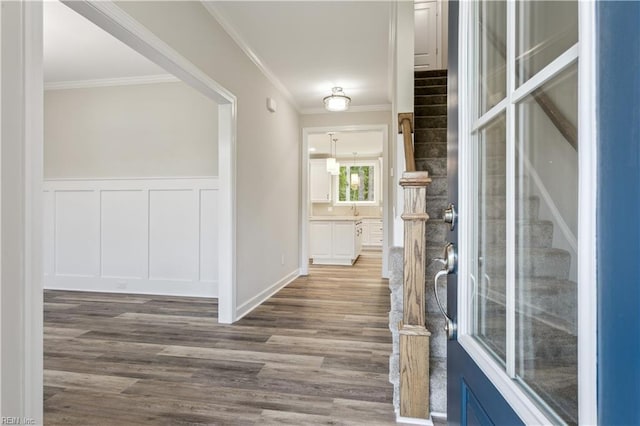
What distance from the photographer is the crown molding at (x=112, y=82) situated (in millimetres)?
4062

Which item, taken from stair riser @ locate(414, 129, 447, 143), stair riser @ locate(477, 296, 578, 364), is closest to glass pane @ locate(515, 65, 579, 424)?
stair riser @ locate(477, 296, 578, 364)

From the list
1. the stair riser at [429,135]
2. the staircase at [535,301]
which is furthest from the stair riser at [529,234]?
the stair riser at [429,135]

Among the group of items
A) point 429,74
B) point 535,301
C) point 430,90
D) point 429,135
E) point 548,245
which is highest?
point 429,74

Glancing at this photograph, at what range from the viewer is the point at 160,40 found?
2.14 metres

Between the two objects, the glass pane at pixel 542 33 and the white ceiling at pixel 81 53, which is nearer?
the glass pane at pixel 542 33

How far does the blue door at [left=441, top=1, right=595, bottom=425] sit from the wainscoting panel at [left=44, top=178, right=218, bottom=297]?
3587 millimetres

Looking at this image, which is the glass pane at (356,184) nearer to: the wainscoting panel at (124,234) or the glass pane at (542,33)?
the wainscoting panel at (124,234)

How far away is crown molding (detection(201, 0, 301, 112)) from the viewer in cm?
278

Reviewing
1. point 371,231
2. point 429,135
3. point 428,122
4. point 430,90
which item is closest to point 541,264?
point 429,135

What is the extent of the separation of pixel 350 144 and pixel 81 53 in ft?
18.8

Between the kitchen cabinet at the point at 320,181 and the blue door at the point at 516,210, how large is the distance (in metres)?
7.83

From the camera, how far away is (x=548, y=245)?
0.58 m

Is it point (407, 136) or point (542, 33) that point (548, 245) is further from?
point (407, 136)

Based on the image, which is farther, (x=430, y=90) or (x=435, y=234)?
(x=430, y=90)
